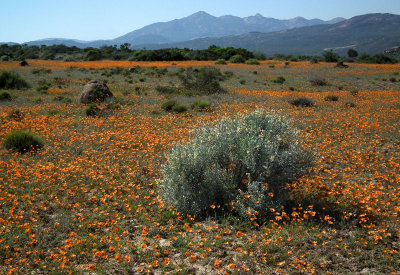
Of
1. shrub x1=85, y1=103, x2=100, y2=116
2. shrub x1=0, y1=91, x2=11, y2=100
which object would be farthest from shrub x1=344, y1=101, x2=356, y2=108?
shrub x1=0, y1=91, x2=11, y2=100

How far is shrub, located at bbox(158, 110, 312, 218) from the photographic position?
516cm

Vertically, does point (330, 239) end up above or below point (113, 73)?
below

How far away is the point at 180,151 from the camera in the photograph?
18.1ft

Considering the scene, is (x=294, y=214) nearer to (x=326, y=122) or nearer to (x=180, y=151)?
(x=180, y=151)

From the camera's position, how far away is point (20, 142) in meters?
8.84

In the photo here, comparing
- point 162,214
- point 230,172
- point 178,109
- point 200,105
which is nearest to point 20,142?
point 162,214

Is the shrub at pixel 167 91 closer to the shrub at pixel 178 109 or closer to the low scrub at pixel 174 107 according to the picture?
the low scrub at pixel 174 107

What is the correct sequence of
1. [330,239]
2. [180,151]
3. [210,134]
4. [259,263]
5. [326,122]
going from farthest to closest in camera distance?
[326,122], [210,134], [180,151], [330,239], [259,263]

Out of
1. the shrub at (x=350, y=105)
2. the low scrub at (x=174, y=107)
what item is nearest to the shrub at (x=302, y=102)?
the shrub at (x=350, y=105)

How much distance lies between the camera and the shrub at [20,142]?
345 inches

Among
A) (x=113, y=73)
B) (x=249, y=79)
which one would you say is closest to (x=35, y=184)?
(x=249, y=79)

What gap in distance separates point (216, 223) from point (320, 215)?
6.13 ft

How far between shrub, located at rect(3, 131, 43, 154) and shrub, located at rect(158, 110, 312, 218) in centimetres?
553

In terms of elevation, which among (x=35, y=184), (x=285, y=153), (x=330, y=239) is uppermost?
(x=285, y=153)
